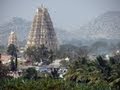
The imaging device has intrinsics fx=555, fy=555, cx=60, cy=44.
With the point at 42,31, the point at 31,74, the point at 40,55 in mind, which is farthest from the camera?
the point at 42,31

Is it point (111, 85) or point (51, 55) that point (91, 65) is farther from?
point (51, 55)

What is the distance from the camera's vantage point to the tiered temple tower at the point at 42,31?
506ft

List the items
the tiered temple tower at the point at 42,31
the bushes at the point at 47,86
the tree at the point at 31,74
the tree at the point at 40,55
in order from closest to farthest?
1. the bushes at the point at 47,86
2. the tree at the point at 31,74
3. the tree at the point at 40,55
4. the tiered temple tower at the point at 42,31

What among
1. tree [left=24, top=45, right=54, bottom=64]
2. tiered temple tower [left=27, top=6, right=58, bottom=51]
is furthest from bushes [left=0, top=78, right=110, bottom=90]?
tiered temple tower [left=27, top=6, right=58, bottom=51]

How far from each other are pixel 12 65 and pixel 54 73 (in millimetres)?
24235

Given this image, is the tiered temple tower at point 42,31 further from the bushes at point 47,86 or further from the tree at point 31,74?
the bushes at point 47,86

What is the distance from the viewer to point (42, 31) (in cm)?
15512

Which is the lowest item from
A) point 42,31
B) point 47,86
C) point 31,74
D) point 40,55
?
point 47,86

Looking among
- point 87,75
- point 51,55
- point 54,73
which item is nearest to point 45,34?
point 51,55

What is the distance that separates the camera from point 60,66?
380ft

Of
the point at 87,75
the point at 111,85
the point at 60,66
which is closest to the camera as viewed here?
the point at 111,85

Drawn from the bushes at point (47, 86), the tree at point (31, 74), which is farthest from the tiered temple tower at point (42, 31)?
the bushes at point (47, 86)

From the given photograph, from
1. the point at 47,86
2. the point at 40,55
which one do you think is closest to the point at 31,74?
the point at 47,86

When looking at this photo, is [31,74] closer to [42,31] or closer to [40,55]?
[40,55]
